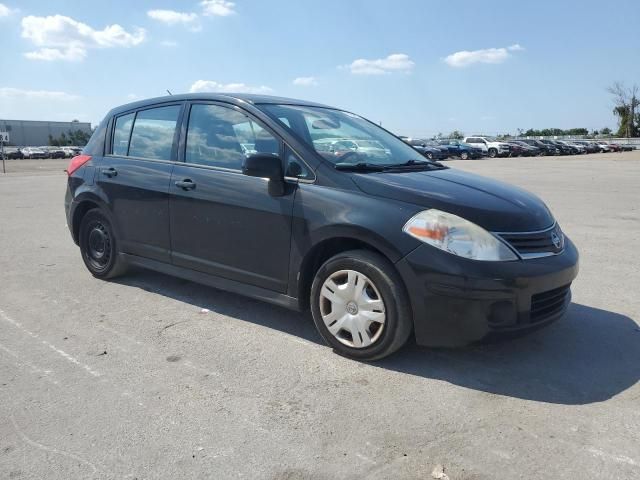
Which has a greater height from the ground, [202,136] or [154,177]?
[202,136]

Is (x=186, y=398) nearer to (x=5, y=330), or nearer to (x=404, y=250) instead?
(x=404, y=250)

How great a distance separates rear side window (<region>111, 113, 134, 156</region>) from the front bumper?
10.3 feet

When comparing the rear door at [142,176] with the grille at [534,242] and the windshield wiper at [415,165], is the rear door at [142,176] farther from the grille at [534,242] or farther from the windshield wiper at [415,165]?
the grille at [534,242]

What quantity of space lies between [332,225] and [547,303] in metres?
1.43

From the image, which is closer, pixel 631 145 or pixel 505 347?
pixel 505 347

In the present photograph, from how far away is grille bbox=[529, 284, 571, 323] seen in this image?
11.2 feet

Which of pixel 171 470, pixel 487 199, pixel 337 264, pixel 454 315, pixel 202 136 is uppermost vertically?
pixel 202 136

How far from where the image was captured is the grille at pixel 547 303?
3.41 metres

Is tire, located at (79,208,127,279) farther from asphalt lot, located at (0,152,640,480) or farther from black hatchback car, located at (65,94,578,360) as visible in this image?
asphalt lot, located at (0,152,640,480)

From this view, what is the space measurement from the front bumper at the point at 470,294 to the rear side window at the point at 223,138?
4.73ft

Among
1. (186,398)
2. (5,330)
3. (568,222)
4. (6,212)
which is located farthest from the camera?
(6,212)

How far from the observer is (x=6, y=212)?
11.1m

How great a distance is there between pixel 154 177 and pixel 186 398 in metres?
2.22

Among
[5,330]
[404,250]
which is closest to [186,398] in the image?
[404,250]
